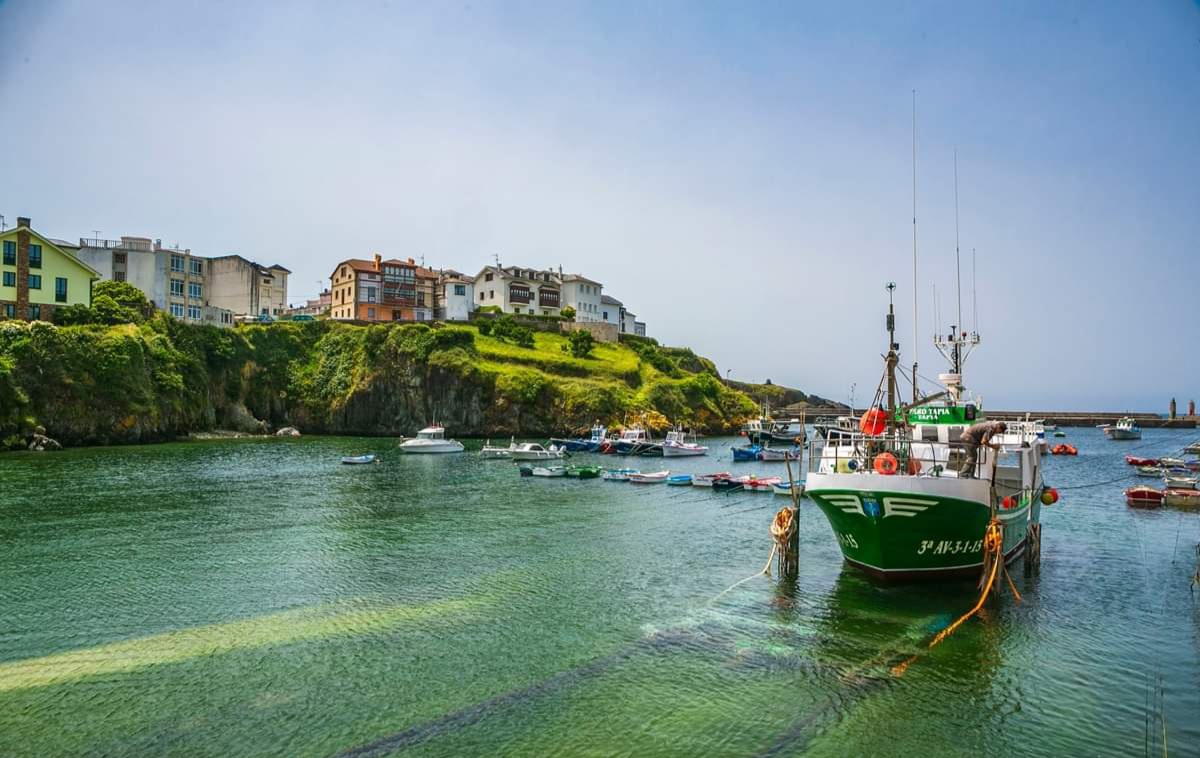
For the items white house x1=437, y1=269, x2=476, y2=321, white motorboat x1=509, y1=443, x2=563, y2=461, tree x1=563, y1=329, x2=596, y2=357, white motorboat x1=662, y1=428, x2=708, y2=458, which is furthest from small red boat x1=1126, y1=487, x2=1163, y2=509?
white house x1=437, y1=269, x2=476, y2=321

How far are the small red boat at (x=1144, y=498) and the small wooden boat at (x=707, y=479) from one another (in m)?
24.5

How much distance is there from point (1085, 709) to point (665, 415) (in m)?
94.5

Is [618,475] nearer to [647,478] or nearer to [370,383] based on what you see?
[647,478]

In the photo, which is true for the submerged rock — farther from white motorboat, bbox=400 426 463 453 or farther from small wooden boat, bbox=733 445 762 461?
small wooden boat, bbox=733 445 762 461

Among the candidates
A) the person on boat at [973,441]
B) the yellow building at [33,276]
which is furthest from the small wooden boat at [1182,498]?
the yellow building at [33,276]

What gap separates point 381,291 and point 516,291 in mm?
23967

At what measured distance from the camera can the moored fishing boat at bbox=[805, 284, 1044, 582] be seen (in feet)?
75.0

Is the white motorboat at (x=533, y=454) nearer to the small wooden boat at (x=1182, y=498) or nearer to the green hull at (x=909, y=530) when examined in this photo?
the small wooden boat at (x=1182, y=498)

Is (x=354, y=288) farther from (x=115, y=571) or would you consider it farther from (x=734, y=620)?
(x=734, y=620)

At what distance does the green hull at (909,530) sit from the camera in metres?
22.9

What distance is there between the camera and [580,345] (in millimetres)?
117188

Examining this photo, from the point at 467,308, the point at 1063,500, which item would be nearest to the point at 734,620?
the point at 1063,500

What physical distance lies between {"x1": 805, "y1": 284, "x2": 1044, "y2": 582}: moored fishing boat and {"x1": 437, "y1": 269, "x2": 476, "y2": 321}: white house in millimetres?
104815

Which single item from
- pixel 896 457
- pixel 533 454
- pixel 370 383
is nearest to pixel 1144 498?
pixel 896 457
